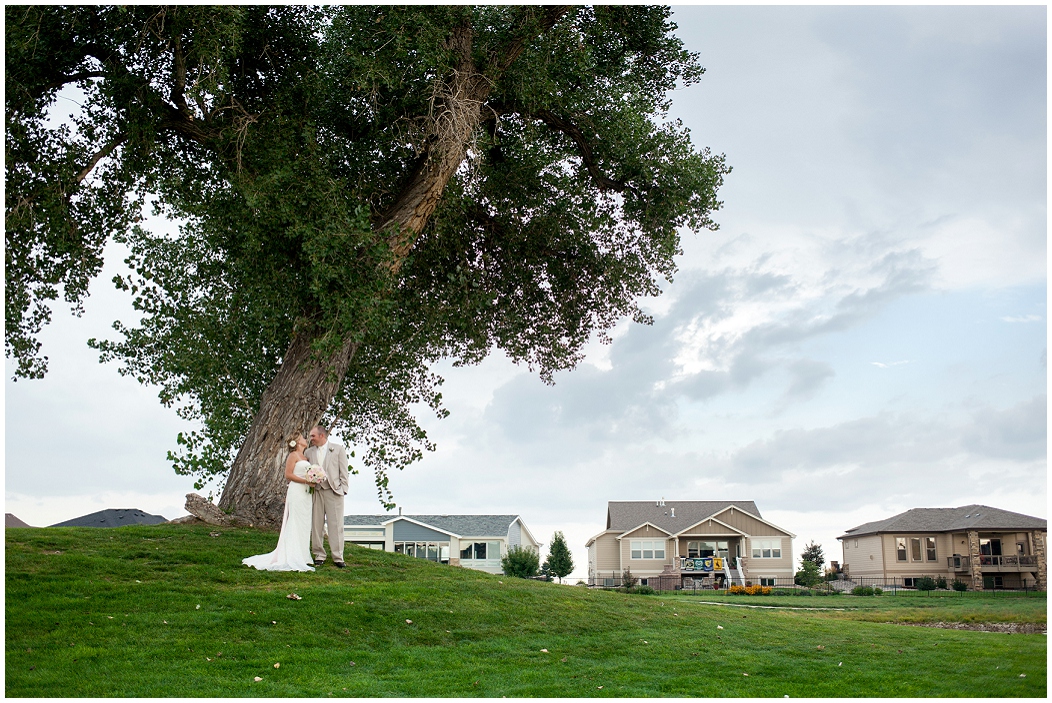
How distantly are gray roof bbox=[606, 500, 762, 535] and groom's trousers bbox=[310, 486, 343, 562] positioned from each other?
41.6 m

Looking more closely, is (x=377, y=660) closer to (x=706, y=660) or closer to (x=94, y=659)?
(x=94, y=659)

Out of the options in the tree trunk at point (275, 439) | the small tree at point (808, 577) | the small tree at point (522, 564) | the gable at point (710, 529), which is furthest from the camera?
the gable at point (710, 529)

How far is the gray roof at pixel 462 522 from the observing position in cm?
5388

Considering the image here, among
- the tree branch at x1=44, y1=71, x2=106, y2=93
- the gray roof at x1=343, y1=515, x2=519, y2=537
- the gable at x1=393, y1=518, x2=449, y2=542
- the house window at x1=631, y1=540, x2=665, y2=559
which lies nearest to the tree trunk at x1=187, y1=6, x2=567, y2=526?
the tree branch at x1=44, y1=71, x2=106, y2=93

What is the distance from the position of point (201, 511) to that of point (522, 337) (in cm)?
923

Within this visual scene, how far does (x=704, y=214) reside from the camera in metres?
18.7

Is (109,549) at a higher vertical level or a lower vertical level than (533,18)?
lower

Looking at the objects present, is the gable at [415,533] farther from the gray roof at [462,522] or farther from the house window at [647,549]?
the house window at [647,549]

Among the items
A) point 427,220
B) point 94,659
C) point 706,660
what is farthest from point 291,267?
point 706,660

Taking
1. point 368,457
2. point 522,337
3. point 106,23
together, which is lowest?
point 368,457

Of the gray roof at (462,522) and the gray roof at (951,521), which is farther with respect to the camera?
the gray roof at (462,522)

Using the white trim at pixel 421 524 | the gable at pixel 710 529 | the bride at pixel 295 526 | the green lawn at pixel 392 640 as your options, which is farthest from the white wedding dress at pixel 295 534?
the white trim at pixel 421 524

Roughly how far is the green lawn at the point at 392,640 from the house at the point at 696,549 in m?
37.0

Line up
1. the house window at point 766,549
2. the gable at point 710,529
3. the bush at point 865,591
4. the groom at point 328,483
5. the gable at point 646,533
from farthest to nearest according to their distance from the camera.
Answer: the gable at point 646,533, the house window at point 766,549, the gable at point 710,529, the bush at point 865,591, the groom at point 328,483
